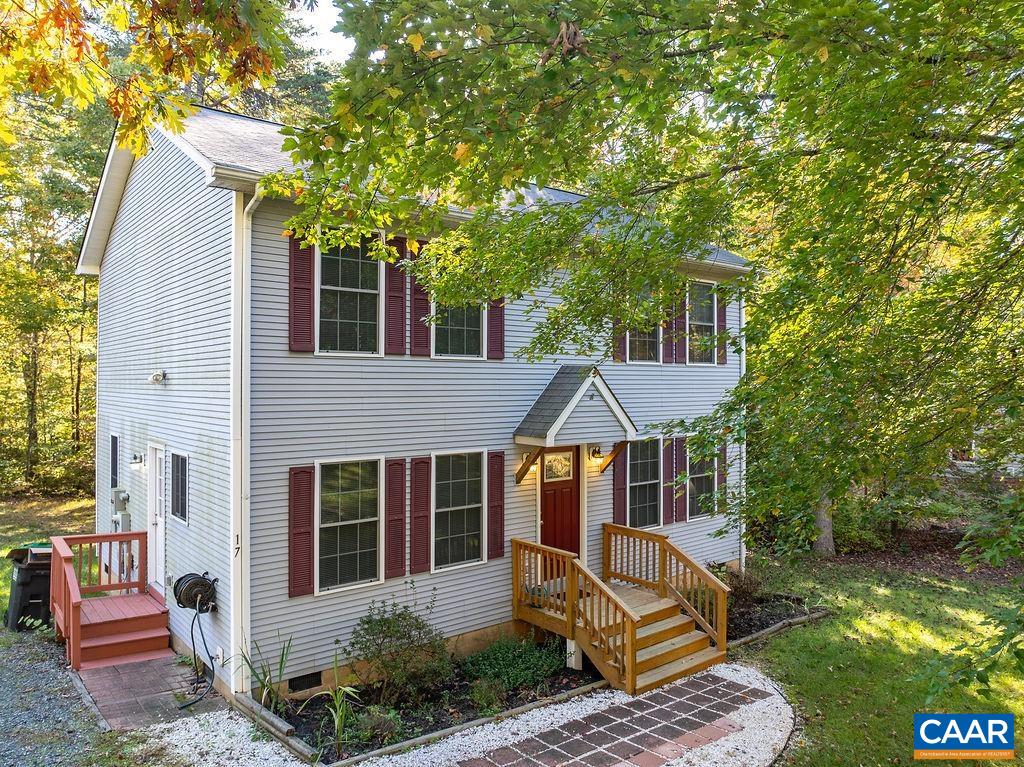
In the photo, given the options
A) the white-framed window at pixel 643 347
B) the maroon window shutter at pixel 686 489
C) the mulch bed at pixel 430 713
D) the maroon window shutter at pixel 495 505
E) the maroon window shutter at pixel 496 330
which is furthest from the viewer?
the maroon window shutter at pixel 686 489

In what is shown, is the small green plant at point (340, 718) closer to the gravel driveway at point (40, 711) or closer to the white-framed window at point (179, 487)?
the gravel driveway at point (40, 711)

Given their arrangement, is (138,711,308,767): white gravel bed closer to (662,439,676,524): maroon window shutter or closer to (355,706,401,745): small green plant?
(355,706,401,745): small green plant

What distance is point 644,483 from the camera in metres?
11.2

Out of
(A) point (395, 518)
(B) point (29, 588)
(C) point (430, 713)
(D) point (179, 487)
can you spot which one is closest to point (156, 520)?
(D) point (179, 487)

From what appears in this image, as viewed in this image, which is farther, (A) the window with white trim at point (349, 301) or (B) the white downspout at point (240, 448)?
(A) the window with white trim at point (349, 301)

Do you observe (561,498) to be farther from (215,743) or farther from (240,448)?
(215,743)

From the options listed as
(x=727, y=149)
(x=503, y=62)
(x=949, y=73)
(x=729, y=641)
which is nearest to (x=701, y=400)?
(x=729, y=641)

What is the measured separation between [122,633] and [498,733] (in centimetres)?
523

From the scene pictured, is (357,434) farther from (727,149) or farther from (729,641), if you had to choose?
(729,641)

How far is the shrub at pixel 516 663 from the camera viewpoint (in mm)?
7871

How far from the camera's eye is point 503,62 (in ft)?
11.5

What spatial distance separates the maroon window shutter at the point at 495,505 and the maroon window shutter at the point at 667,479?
3.58 meters

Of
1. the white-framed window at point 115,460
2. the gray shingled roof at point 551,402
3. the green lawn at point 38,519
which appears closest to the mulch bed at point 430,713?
the gray shingled roof at point 551,402

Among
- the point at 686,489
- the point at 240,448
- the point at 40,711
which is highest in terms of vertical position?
the point at 240,448
